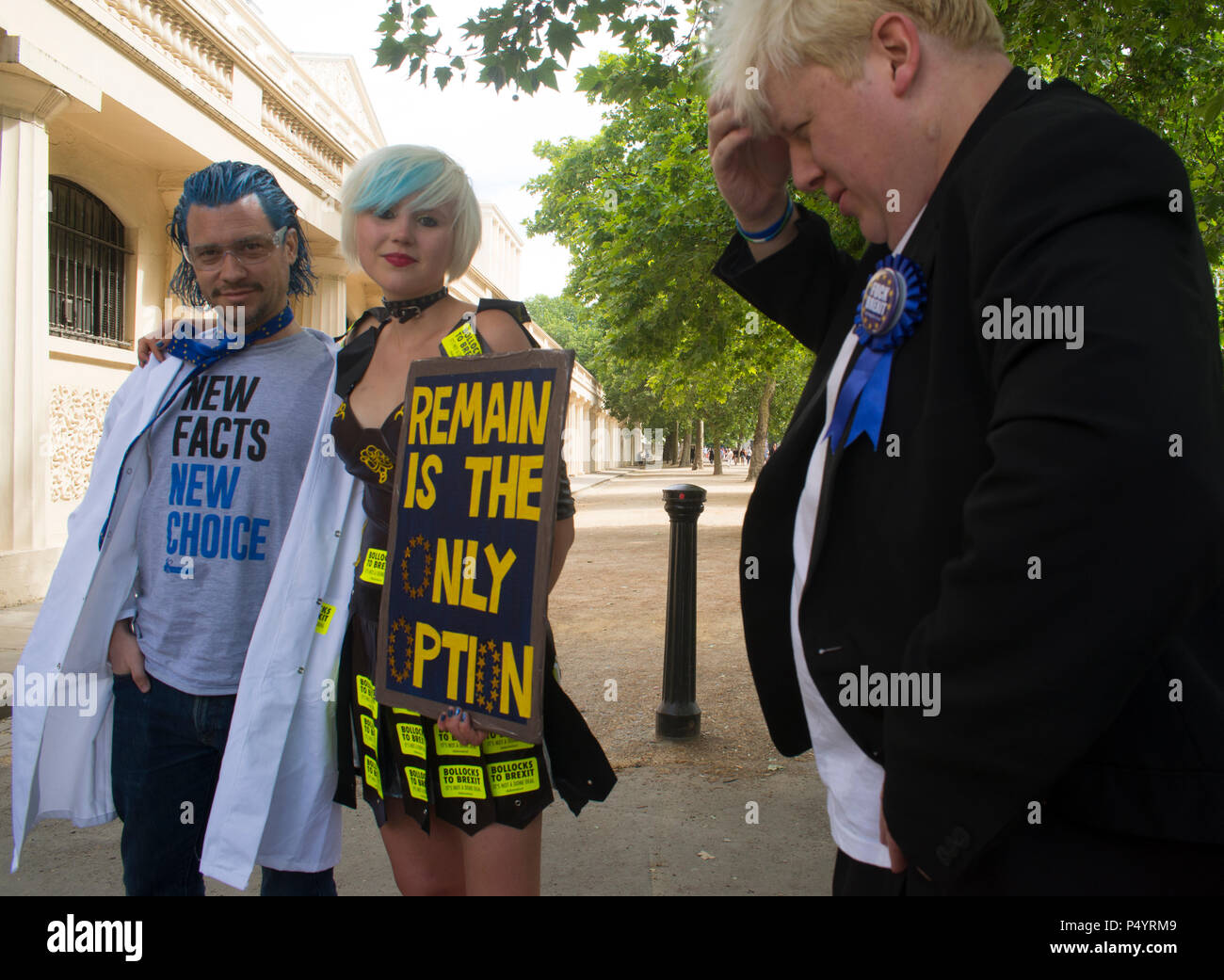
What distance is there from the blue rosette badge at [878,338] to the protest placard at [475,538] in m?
0.60

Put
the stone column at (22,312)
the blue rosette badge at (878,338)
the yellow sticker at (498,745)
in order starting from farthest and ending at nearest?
the stone column at (22,312), the yellow sticker at (498,745), the blue rosette badge at (878,338)

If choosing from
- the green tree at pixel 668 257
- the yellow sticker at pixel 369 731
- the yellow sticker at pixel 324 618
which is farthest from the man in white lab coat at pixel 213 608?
the green tree at pixel 668 257

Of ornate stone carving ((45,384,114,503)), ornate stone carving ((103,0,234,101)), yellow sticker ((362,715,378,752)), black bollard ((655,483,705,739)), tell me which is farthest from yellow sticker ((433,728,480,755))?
ornate stone carving ((103,0,234,101))

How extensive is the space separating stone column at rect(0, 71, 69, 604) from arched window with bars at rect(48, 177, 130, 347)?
1645mm

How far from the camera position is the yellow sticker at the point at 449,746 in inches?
71.9

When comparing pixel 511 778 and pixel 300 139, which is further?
pixel 300 139

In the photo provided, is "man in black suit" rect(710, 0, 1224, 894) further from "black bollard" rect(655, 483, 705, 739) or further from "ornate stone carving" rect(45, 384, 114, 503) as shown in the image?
"ornate stone carving" rect(45, 384, 114, 503)

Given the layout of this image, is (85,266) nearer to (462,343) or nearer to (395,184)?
(395,184)

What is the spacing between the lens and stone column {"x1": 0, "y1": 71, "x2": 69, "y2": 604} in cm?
780

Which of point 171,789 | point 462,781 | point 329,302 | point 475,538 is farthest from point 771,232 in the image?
point 329,302

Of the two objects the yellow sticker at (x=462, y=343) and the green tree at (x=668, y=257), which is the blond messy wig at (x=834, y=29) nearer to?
the yellow sticker at (x=462, y=343)

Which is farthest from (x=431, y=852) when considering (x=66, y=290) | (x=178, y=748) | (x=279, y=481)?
(x=66, y=290)

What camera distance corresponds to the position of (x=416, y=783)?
1.89 metres

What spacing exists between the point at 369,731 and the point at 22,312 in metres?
7.79
